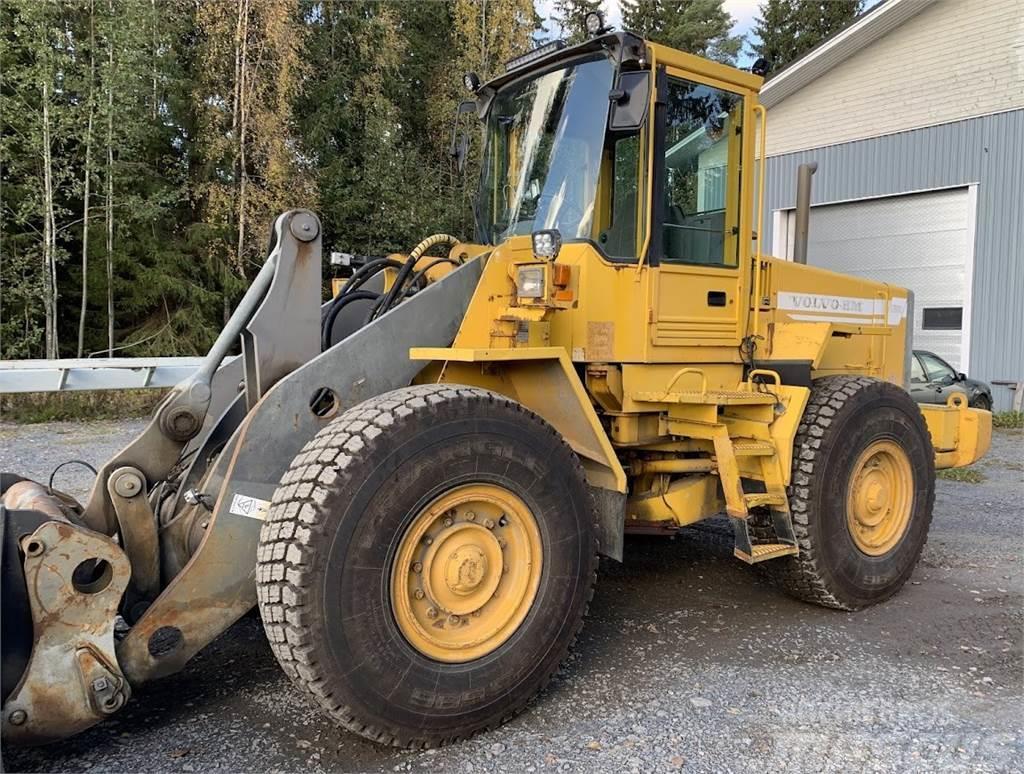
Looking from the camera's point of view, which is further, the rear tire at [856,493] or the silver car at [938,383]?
the silver car at [938,383]

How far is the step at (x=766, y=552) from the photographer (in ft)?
13.3

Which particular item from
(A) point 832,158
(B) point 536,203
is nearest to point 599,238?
(B) point 536,203

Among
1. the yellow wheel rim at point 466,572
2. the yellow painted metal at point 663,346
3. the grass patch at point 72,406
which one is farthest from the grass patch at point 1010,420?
the grass patch at point 72,406

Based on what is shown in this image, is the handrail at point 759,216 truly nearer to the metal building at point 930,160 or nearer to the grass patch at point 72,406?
the grass patch at point 72,406

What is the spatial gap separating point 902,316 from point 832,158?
36.2ft

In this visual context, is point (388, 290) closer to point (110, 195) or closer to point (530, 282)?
point (530, 282)

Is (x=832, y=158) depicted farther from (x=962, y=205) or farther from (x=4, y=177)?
(x=4, y=177)

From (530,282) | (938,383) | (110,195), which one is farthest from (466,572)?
(110,195)

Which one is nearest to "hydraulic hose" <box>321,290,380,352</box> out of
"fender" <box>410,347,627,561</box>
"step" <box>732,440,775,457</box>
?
"fender" <box>410,347,627,561</box>

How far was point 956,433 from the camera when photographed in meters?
5.71

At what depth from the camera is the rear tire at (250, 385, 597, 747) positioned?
8.89 feet

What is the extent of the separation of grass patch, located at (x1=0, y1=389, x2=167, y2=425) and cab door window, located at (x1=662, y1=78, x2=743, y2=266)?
396 inches

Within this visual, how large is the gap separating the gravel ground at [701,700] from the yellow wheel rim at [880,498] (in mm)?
385

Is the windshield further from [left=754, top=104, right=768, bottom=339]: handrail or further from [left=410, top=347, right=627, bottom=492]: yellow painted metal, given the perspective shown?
[left=754, top=104, right=768, bottom=339]: handrail
